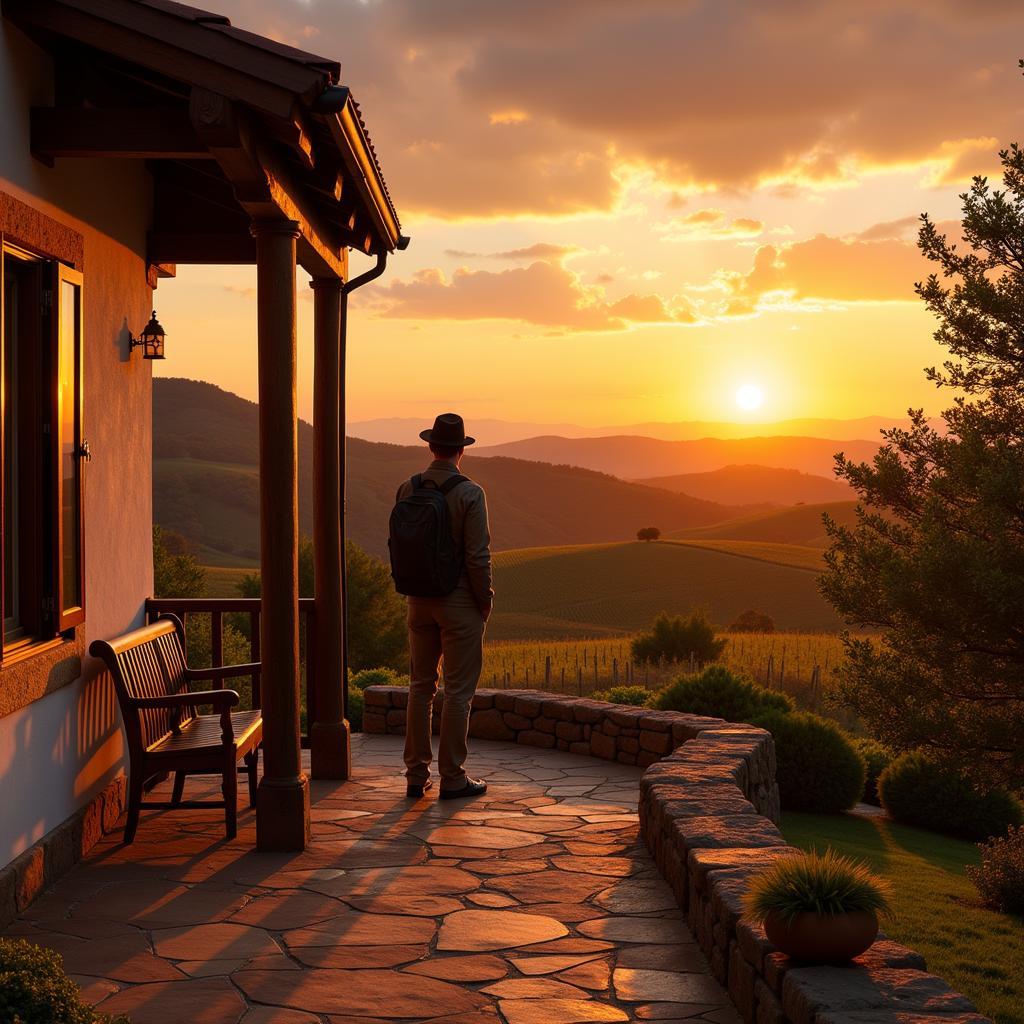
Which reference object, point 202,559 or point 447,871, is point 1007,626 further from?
point 202,559

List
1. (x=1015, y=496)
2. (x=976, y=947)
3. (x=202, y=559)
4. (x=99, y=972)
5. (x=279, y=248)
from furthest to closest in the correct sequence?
(x=202, y=559)
(x=1015, y=496)
(x=976, y=947)
(x=279, y=248)
(x=99, y=972)

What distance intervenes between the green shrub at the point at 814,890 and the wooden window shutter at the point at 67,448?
3.60m

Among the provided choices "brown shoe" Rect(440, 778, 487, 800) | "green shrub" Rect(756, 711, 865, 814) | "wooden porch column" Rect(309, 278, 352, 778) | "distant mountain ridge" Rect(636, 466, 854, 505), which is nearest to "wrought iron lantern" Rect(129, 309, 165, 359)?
"wooden porch column" Rect(309, 278, 352, 778)

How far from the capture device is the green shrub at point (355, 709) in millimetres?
11712

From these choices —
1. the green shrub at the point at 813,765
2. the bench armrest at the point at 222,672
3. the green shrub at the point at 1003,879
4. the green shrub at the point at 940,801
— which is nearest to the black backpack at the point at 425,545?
the bench armrest at the point at 222,672

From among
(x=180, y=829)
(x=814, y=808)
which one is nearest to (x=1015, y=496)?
(x=814, y=808)

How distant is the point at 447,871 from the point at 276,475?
212 cm

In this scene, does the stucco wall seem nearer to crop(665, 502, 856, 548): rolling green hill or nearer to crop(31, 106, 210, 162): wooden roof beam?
crop(31, 106, 210, 162): wooden roof beam

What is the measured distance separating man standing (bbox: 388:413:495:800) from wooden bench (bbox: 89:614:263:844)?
1027 mm

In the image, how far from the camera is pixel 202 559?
81.6 meters

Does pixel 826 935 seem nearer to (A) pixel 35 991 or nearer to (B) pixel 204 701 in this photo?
(A) pixel 35 991

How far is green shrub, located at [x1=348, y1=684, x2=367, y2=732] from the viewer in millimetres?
11712

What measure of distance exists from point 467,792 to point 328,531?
195 centimetres

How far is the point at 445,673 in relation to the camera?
7.54m
